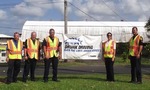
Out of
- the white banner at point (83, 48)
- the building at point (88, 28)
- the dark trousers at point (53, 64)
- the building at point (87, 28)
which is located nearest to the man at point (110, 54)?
the white banner at point (83, 48)

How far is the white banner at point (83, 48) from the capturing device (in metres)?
16.9

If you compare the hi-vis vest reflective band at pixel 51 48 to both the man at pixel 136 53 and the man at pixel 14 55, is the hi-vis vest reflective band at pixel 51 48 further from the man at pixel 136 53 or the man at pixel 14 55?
the man at pixel 136 53

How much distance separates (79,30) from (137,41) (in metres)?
50.8

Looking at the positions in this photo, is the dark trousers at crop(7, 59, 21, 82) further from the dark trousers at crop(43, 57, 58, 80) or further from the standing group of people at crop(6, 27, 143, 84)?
the dark trousers at crop(43, 57, 58, 80)

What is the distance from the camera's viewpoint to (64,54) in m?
17.2

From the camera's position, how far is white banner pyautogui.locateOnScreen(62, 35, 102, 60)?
16870mm

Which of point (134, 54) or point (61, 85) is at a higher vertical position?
point (134, 54)

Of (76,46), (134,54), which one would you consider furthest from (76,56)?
(134,54)

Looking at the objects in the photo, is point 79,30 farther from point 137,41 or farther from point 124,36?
point 137,41

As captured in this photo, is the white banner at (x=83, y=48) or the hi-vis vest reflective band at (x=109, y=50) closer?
the hi-vis vest reflective band at (x=109, y=50)

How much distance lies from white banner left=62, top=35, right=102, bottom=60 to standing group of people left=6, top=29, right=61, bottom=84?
2922 millimetres

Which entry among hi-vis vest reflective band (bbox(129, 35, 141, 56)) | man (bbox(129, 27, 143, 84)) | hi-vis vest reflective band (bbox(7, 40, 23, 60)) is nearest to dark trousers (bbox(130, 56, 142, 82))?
man (bbox(129, 27, 143, 84))

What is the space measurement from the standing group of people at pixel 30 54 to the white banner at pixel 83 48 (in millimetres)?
2922

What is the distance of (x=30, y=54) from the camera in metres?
14.2
